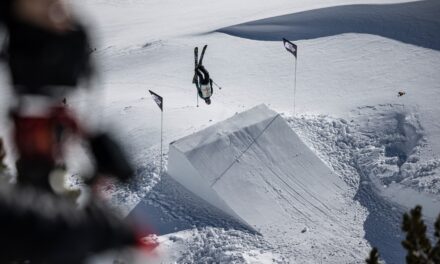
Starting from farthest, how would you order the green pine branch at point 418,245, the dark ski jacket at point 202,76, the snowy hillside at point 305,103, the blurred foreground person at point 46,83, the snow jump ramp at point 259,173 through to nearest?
the dark ski jacket at point 202,76 < the snow jump ramp at point 259,173 < the snowy hillside at point 305,103 < the green pine branch at point 418,245 < the blurred foreground person at point 46,83

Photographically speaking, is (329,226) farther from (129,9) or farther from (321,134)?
(129,9)

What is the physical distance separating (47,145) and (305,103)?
51.5 feet

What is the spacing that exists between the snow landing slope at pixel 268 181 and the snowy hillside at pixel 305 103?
11 centimetres

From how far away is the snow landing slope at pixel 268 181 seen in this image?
1109cm

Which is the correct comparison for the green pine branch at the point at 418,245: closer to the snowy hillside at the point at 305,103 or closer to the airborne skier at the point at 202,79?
the snowy hillside at the point at 305,103

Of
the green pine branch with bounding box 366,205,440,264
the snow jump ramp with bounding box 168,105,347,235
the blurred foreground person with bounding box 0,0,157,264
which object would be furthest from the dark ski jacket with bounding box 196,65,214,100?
the blurred foreground person with bounding box 0,0,157,264

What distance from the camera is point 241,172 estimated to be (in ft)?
38.9

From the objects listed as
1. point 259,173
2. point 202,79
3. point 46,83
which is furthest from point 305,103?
point 46,83

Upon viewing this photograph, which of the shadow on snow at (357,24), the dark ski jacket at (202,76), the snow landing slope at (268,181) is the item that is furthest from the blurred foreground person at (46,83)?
the shadow on snow at (357,24)

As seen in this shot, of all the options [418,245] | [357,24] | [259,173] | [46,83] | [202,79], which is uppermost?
[46,83]

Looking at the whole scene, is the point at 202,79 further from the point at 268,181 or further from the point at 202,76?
the point at 268,181

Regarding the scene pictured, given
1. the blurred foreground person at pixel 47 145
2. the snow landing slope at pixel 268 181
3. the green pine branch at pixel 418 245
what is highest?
the blurred foreground person at pixel 47 145

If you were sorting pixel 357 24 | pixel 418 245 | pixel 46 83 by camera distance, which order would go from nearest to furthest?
pixel 46 83
pixel 418 245
pixel 357 24

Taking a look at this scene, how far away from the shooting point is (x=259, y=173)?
1206cm
